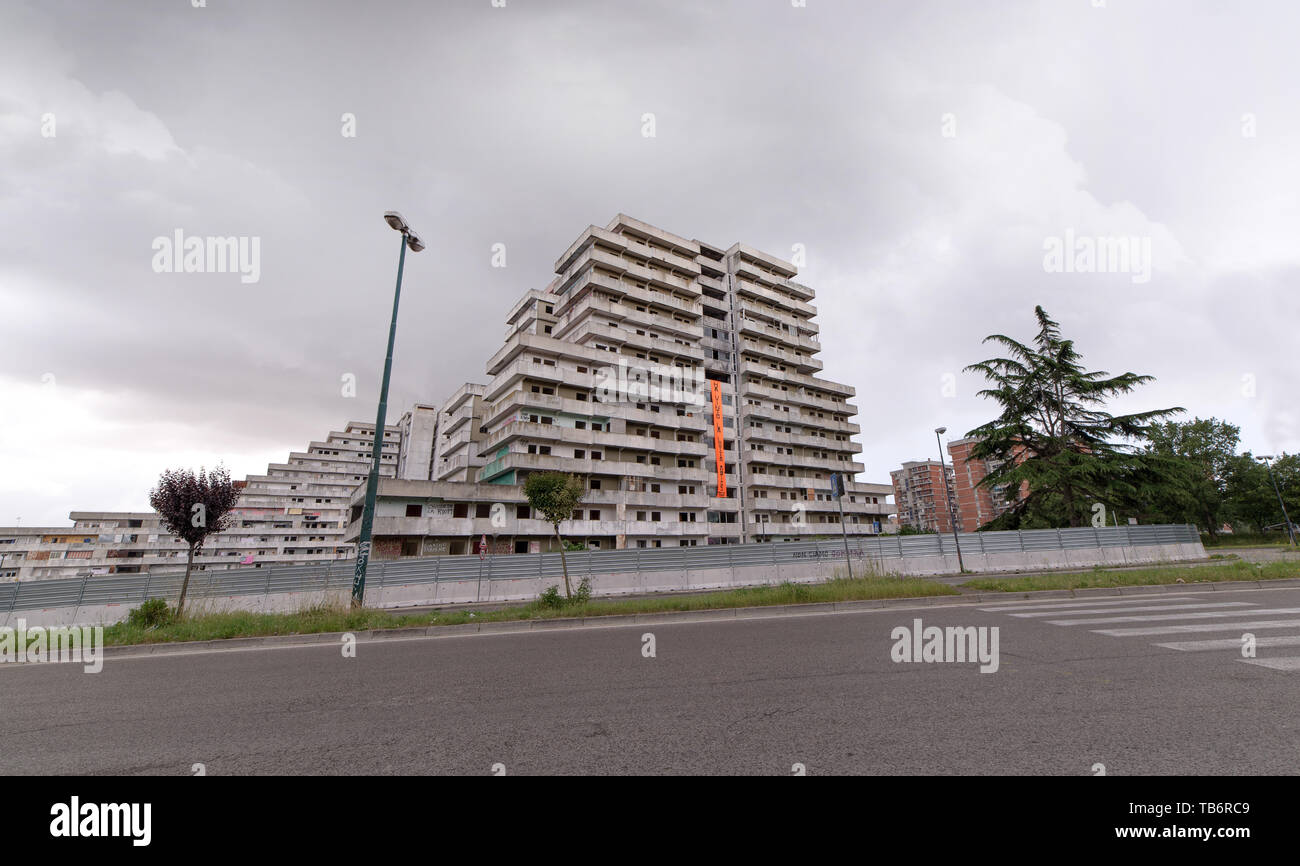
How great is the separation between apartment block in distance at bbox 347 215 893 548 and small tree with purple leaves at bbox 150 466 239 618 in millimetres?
19047

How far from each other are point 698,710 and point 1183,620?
9.02 metres

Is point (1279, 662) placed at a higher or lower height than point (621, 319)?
lower

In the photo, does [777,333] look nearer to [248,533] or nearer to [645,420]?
[645,420]

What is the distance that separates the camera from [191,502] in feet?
56.1

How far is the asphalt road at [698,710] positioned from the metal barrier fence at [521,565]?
329 inches

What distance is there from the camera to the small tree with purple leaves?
17.0 meters

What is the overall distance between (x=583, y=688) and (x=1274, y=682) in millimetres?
6459

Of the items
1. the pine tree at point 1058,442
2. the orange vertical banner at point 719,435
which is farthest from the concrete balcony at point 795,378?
the pine tree at point 1058,442

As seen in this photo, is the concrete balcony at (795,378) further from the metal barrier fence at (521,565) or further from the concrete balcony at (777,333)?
the metal barrier fence at (521,565)

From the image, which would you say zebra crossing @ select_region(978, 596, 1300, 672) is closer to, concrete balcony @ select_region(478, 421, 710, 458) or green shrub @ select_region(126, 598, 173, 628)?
green shrub @ select_region(126, 598, 173, 628)

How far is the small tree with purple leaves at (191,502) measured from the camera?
17031 millimetres

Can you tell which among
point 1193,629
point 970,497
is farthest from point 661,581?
point 970,497
